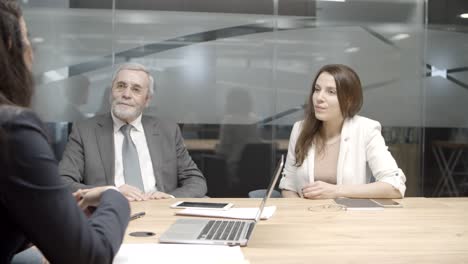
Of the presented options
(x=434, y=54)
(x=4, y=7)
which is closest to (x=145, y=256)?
(x=4, y=7)

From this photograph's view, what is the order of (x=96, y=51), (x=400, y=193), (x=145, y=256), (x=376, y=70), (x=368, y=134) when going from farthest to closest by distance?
(x=376, y=70) < (x=96, y=51) < (x=368, y=134) < (x=400, y=193) < (x=145, y=256)

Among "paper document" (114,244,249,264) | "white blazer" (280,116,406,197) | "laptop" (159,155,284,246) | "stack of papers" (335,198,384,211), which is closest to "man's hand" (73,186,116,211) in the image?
"paper document" (114,244,249,264)

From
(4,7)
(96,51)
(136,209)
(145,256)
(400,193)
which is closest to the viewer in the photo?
(4,7)

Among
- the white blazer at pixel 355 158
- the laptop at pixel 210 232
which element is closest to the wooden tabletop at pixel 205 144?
the white blazer at pixel 355 158

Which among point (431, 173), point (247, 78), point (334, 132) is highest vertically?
point (247, 78)

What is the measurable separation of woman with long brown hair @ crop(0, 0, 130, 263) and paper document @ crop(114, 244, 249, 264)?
0.23 m

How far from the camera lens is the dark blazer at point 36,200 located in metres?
0.89

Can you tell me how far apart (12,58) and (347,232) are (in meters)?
1.16

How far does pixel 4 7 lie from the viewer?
0.98 metres

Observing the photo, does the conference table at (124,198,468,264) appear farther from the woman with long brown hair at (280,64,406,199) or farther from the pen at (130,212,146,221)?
the woman with long brown hair at (280,64,406,199)

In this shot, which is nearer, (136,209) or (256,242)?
(256,242)

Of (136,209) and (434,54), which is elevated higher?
(434,54)

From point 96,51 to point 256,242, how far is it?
3293mm

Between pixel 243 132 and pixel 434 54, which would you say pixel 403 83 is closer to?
pixel 434 54
